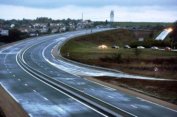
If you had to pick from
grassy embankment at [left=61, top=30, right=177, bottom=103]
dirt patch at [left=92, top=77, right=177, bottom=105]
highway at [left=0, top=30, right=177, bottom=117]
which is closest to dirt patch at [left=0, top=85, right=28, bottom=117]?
highway at [left=0, top=30, right=177, bottom=117]

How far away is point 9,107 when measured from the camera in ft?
108

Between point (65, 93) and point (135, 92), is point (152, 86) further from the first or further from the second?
point (65, 93)

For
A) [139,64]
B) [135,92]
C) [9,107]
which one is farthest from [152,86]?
[139,64]

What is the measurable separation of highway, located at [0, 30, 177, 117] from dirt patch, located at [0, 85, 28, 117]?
59cm

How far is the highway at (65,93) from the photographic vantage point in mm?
31234

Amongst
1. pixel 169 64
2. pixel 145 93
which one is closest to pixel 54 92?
pixel 145 93

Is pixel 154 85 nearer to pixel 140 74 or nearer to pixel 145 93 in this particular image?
pixel 145 93

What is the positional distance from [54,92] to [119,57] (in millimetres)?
37772

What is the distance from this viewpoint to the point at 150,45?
411 feet

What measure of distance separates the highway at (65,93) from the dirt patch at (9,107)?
0.59 metres

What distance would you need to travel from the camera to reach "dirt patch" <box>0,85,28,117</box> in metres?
29.7

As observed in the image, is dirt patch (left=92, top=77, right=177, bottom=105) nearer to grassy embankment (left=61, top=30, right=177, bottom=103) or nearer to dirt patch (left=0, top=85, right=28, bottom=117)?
grassy embankment (left=61, top=30, right=177, bottom=103)

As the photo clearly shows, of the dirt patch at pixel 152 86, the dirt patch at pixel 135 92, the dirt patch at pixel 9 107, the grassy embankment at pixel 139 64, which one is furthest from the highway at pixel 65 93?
the grassy embankment at pixel 139 64

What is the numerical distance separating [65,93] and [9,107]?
28.1ft
